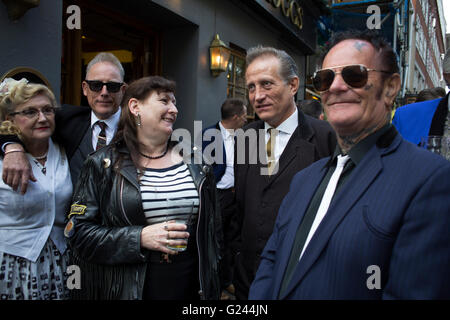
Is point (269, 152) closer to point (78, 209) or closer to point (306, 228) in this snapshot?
point (306, 228)

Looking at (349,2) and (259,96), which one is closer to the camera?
(259,96)

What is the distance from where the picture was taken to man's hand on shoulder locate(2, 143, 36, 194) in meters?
2.06

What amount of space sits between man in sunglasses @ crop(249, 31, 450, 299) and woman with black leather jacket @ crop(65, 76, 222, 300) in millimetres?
754

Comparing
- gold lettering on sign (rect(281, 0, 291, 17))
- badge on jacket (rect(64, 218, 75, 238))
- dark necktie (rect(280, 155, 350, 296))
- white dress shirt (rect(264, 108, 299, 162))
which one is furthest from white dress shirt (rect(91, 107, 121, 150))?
gold lettering on sign (rect(281, 0, 291, 17))

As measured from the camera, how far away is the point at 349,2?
11016 mm

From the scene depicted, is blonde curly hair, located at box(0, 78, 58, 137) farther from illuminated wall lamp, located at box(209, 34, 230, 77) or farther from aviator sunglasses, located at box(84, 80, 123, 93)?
illuminated wall lamp, located at box(209, 34, 230, 77)

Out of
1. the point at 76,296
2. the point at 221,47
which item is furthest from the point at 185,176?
the point at 221,47

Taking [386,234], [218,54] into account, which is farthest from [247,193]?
[218,54]

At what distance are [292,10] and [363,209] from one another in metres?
9.36

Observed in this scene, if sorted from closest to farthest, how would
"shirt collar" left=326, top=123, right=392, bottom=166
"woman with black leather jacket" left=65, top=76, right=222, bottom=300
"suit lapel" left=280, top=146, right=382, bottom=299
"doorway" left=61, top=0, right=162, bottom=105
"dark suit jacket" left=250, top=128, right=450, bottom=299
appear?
"dark suit jacket" left=250, top=128, right=450, bottom=299, "suit lapel" left=280, top=146, right=382, bottom=299, "shirt collar" left=326, top=123, right=392, bottom=166, "woman with black leather jacket" left=65, top=76, right=222, bottom=300, "doorway" left=61, top=0, right=162, bottom=105

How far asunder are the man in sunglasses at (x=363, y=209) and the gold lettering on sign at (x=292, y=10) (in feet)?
24.3

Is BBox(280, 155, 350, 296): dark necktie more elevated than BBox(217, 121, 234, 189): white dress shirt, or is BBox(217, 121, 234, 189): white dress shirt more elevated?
BBox(217, 121, 234, 189): white dress shirt

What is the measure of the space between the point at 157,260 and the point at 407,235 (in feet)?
5.01
